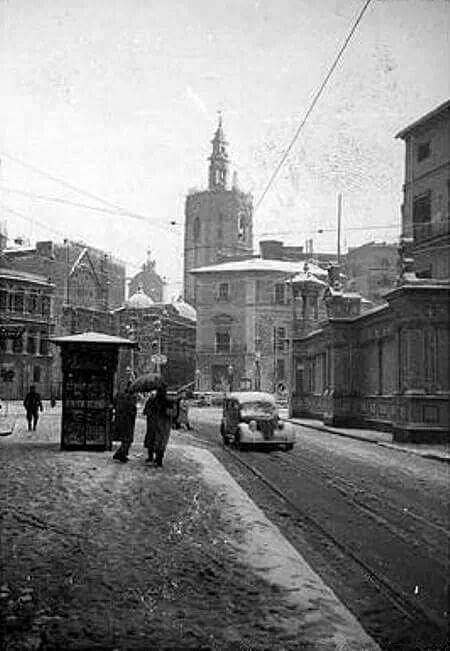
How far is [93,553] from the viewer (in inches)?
216

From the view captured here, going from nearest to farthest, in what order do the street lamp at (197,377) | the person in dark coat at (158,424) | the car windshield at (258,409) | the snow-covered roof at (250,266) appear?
the person in dark coat at (158,424) → the snow-covered roof at (250,266) → the car windshield at (258,409) → the street lamp at (197,377)

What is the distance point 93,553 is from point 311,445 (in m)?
12.1

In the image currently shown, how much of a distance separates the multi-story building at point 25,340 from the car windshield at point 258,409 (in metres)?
7.26

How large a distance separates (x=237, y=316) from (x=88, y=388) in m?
6.85

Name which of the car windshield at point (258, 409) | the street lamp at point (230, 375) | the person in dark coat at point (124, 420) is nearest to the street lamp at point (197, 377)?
the street lamp at point (230, 375)

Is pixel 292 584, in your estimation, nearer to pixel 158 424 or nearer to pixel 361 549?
pixel 361 549

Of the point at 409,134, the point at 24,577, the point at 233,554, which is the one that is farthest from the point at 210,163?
the point at 24,577

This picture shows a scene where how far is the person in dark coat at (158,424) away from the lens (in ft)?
37.2

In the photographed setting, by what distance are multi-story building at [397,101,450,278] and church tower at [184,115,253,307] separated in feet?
5.63

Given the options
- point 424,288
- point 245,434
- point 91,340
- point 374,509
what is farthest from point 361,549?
point 245,434

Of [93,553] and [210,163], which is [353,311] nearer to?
[210,163]

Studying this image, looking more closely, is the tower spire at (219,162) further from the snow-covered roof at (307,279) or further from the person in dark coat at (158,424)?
the snow-covered roof at (307,279)

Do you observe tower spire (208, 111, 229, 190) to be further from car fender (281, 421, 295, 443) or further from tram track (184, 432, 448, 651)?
car fender (281, 421, 295, 443)

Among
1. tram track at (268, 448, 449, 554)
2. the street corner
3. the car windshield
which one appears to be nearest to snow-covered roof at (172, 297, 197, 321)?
the car windshield
